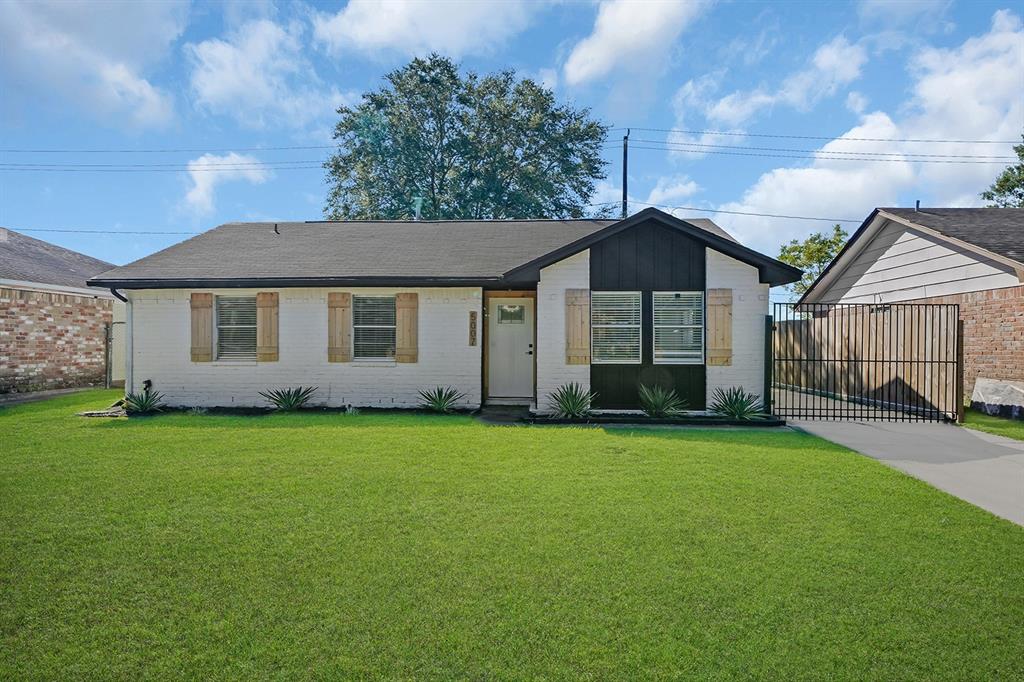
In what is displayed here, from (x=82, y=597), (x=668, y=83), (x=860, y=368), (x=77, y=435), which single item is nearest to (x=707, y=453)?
(x=82, y=597)

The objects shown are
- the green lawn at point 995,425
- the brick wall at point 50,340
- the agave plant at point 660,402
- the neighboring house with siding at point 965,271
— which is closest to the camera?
the green lawn at point 995,425

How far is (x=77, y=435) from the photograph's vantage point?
25.5ft

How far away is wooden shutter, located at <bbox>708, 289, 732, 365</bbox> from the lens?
9574 millimetres

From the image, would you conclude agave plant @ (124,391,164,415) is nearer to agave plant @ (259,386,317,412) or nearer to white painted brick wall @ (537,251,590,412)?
agave plant @ (259,386,317,412)

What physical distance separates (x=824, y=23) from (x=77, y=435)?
15.2 metres

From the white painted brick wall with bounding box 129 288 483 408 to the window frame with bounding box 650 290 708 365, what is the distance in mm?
3411

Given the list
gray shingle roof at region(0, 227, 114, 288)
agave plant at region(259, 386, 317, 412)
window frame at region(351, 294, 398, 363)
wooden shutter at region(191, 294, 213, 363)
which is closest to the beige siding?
window frame at region(351, 294, 398, 363)

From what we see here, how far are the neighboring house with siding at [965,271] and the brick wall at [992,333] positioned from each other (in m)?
0.02

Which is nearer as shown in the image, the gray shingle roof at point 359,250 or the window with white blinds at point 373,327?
the gray shingle roof at point 359,250

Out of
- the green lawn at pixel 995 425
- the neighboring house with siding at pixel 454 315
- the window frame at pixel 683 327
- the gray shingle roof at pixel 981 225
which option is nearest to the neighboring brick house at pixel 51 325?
the neighboring house with siding at pixel 454 315

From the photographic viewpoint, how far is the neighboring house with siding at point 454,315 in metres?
9.63

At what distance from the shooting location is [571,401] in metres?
9.23

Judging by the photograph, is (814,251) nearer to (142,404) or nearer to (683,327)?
(683,327)

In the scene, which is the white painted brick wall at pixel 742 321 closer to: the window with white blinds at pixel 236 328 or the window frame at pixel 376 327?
the window frame at pixel 376 327
